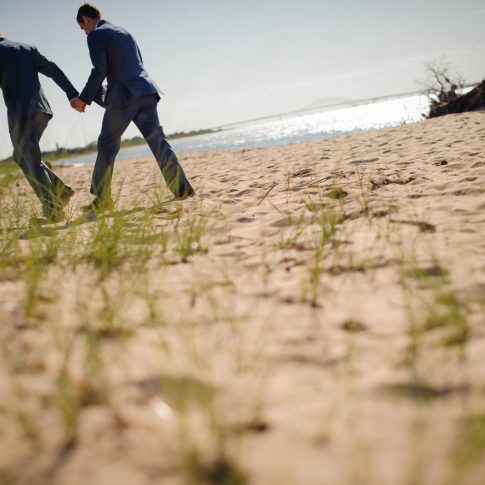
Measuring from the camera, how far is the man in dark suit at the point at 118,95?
2.70 meters

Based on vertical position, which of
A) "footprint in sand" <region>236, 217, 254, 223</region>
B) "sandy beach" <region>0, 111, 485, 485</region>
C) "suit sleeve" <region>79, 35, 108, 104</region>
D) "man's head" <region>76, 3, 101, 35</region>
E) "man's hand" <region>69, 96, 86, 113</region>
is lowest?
"sandy beach" <region>0, 111, 485, 485</region>

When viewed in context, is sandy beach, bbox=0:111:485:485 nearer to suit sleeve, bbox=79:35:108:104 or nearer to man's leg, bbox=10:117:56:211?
man's leg, bbox=10:117:56:211

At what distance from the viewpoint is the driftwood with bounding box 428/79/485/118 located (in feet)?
31.7

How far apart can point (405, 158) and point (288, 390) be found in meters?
3.25

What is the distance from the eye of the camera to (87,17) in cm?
277

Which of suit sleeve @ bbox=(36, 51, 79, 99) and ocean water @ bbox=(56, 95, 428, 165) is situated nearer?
suit sleeve @ bbox=(36, 51, 79, 99)

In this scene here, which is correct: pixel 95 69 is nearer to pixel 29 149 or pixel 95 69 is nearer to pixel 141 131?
pixel 141 131

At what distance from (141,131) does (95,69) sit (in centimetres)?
54

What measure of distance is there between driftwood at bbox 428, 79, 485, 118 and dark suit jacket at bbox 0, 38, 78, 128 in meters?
10.8

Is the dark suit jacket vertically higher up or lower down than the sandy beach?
higher up

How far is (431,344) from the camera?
0.88 meters

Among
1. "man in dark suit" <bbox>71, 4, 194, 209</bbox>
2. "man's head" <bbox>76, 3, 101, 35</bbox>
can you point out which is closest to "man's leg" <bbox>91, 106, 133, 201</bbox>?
"man in dark suit" <bbox>71, 4, 194, 209</bbox>

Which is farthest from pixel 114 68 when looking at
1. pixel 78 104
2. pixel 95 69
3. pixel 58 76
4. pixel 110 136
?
pixel 58 76

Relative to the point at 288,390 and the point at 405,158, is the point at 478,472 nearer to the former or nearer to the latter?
the point at 288,390
